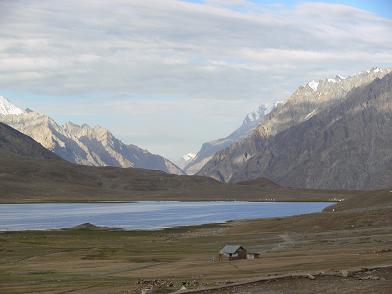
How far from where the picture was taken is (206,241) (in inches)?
3895

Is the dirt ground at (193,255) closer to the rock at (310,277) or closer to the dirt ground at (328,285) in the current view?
the dirt ground at (328,285)

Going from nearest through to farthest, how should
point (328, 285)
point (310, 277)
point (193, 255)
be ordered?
1. point (328, 285)
2. point (310, 277)
3. point (193, 255)

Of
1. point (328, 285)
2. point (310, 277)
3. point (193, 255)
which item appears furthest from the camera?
point (193, 255)

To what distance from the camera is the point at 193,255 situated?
77062mm

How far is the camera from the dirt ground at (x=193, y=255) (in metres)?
49.8

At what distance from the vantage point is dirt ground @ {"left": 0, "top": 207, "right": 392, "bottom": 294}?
49.8 metres

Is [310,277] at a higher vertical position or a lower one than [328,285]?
higher

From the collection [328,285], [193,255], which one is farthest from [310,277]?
[193,255]

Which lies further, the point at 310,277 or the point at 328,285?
the point at 310,277

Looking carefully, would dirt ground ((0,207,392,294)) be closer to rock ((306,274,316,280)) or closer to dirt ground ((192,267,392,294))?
dirt ground ((192,267,392,294))

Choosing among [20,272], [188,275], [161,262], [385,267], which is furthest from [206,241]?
[385,267]

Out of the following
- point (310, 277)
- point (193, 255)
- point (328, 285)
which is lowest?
point (193, 255)

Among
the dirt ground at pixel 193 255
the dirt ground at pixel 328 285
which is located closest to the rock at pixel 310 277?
the dirt ground at pixel 328 285

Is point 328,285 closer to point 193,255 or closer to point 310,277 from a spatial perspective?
point 310,277
